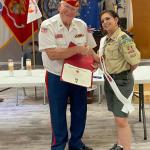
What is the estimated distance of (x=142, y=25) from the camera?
7.30 m

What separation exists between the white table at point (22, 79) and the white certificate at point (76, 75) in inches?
18.0

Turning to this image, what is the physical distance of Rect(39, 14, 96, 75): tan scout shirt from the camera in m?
3.00

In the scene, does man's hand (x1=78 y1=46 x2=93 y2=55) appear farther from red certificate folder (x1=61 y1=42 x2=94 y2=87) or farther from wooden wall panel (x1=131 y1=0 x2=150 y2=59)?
wooden wall panel (x1=131 y1=0 x2=150 y2=59)

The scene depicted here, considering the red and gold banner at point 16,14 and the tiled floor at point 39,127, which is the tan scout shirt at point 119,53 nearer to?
the tiled floor at point 39,127

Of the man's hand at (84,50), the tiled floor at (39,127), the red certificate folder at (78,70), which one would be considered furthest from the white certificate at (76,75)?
the tiled floor at (39,127)

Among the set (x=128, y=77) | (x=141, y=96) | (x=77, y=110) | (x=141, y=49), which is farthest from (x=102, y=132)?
(x=141, y=49)

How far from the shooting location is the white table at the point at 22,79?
3.41 meters

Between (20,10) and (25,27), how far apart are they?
1.02 feet

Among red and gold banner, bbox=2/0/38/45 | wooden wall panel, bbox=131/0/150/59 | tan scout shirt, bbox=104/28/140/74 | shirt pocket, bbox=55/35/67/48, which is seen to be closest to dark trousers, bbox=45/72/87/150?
shirt pocket, bbox=55/35/67/48

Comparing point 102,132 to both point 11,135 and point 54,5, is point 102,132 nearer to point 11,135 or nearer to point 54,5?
point 11,135

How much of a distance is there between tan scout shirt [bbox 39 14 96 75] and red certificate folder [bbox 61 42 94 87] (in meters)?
0.06

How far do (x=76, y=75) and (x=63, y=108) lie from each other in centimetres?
32

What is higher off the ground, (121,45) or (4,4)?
(4,4)

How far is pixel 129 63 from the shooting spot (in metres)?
2.98
